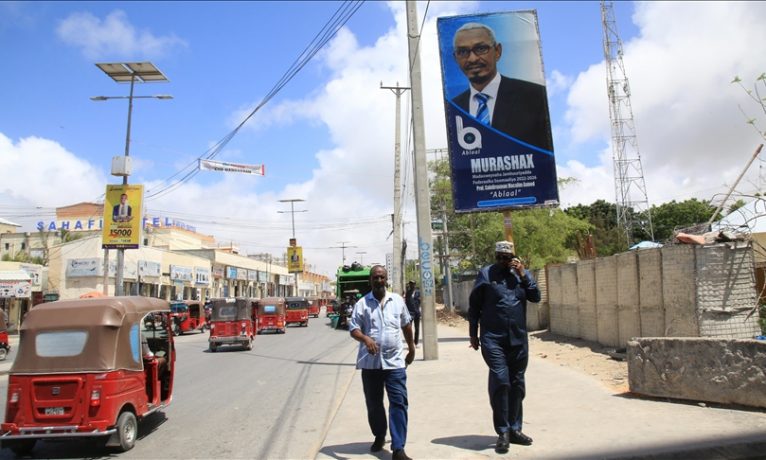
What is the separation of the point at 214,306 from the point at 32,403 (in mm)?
14909

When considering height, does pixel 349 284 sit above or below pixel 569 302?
above

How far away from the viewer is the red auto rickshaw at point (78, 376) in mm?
6297

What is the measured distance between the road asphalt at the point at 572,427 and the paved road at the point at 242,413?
0.57 meters

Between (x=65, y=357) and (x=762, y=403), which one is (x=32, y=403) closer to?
(x=65, y=357)

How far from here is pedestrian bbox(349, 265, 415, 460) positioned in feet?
17.7

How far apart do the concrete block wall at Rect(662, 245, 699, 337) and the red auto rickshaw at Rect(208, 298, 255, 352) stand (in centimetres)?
1462

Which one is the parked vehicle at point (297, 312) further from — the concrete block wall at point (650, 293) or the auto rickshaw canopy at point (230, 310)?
the concrete block wall at point (650, 293)

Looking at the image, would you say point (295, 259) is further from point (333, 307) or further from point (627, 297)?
point (627, 297)

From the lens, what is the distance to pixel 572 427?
249 inches

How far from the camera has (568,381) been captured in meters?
9.42

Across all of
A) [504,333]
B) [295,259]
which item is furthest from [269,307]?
[295,259]

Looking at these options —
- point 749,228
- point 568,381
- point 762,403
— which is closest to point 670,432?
point 762,403

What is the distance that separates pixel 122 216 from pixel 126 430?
63.2 feet

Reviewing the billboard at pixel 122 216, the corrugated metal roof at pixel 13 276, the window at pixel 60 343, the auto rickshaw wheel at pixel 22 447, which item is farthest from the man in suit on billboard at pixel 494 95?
the corrugated metal roof at pixel 13 276
